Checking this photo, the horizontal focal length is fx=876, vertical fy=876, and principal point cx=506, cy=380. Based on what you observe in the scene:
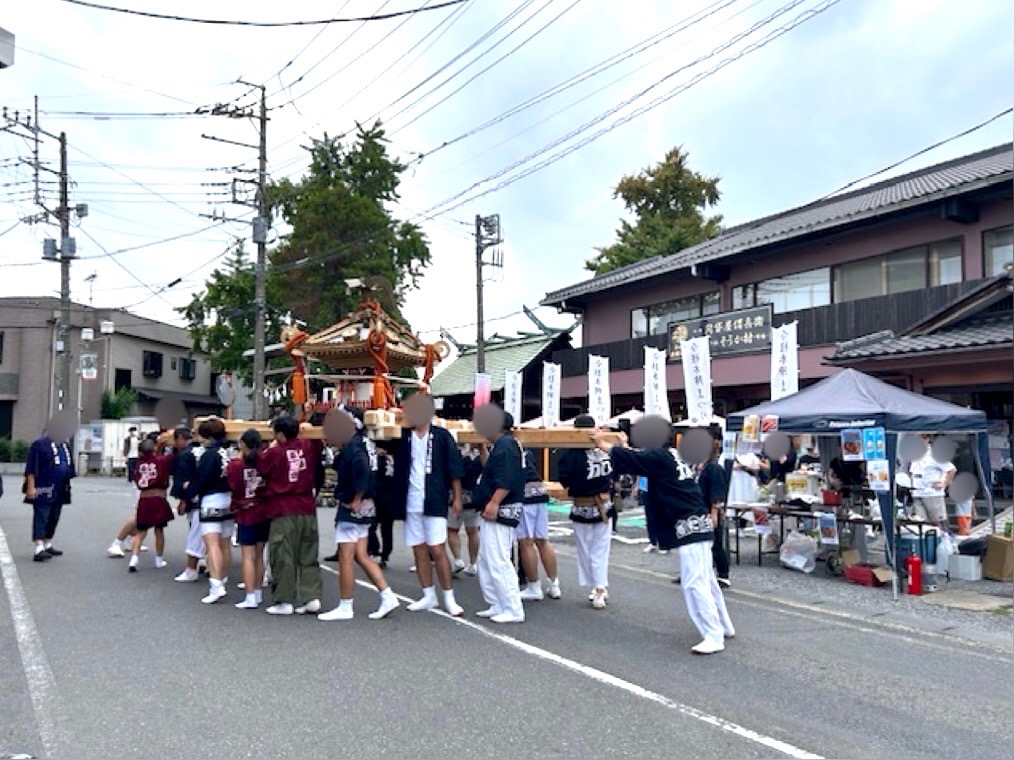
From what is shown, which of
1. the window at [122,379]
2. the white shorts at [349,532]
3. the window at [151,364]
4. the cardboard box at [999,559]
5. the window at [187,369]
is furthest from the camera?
the window at [187,369]

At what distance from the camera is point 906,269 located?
717 inches

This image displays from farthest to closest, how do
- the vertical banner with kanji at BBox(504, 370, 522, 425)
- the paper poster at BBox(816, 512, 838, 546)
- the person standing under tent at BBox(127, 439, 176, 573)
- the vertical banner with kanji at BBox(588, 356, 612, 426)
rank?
the vertical banner with kanji at BBox(504, 370, 522, 425)
the vertical banner with kanji at BBox(588, 356, 612, 426)
the paper poster at BBox(816, 512, 838, 546)
the person standing under tent at BBox(127, 439, 176, 573)

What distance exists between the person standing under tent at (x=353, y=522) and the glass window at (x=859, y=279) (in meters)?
14.5

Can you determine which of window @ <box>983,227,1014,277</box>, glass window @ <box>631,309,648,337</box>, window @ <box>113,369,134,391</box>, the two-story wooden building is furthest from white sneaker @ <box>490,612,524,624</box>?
window @ <box>113,369,134,391</box>

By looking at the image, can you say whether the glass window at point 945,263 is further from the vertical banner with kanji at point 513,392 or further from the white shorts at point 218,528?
the white shorts at point 218,528

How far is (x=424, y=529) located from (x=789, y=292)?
15.3m

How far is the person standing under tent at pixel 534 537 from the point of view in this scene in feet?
29.5

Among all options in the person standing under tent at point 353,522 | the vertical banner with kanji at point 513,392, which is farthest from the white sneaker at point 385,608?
the vertical banner with kanji at point 513,392

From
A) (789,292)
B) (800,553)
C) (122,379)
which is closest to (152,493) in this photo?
(800,553)

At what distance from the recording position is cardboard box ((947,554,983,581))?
35.9 feet

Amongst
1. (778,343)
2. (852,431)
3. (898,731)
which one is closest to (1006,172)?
(778,343)

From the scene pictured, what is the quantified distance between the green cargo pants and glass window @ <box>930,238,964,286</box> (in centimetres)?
1423

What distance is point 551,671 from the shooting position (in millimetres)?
6164

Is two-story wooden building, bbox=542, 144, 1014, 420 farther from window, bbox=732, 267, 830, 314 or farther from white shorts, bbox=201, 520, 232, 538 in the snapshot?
white shorts, bbox=201, 520, 232, 538
